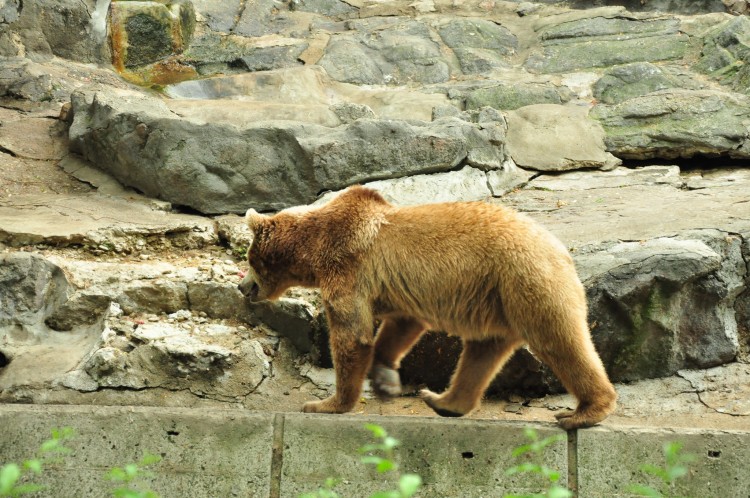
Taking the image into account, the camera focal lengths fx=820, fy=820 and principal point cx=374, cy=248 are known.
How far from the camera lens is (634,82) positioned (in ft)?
35.3

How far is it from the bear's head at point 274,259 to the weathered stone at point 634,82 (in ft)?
21.1

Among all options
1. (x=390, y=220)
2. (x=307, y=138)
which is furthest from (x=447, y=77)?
(x=390, y=220)

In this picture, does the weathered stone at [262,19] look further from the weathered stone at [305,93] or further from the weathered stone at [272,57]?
the weathered stone at [305,93]

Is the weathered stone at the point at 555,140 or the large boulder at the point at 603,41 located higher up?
the large boulder at the point at 603,41

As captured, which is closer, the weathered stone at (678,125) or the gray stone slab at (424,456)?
the gray stone slab at (424,456)

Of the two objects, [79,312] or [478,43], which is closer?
[79,312]

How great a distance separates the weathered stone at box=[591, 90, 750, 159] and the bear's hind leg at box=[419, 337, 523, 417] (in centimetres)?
487

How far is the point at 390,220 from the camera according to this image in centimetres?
505

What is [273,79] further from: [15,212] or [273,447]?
[273,447]

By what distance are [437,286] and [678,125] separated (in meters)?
5.51

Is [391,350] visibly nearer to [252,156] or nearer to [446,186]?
[446,186]

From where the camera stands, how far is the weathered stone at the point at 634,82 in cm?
1059

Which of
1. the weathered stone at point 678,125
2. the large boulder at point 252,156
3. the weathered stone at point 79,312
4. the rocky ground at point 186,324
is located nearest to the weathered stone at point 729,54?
the weathered stone at point 678,125

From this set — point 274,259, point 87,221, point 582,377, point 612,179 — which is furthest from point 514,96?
point 582,377
